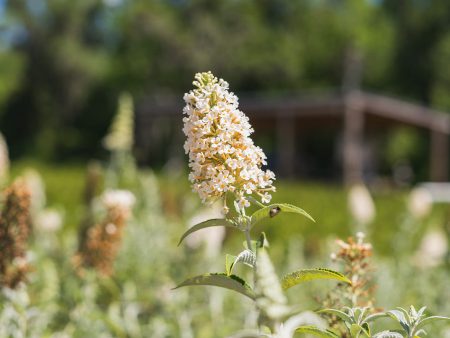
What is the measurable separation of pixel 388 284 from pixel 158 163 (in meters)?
25.6

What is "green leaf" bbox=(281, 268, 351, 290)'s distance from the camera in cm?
126

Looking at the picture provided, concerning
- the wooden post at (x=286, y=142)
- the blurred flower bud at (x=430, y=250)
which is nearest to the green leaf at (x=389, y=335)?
the blurred flower bud at (x=430, y=250)

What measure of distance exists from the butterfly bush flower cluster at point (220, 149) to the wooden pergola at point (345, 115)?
18094mm

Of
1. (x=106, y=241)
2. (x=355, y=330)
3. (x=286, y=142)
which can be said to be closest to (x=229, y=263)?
(x=355, y=330)

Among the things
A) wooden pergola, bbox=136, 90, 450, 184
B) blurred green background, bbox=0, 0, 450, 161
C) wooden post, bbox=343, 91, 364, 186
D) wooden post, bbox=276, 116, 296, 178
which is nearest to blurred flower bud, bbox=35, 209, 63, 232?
wooden post, bbox=343, 91, 364, 186

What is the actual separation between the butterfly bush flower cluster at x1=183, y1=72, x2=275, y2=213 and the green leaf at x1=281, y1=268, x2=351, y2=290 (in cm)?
17

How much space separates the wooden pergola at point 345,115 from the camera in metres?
19.5

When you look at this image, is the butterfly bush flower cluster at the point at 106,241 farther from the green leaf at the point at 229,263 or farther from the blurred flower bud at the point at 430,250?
the blurred flower bud at the point at 430,250

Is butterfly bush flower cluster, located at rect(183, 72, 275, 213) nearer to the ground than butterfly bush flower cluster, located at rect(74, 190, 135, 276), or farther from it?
nearer to the ground

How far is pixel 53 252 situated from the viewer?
183 inches

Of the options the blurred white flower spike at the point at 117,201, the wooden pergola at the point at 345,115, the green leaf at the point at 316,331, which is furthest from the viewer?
the wooden pergola at the point at 345,115

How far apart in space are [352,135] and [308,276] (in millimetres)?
18716

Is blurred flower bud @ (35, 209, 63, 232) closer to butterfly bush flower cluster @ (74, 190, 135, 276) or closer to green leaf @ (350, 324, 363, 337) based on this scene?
butterfly bush flower cluster @ (74, 190, 135, 276)

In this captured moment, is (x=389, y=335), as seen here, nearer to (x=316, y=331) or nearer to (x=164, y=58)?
(x=316, y=331)
